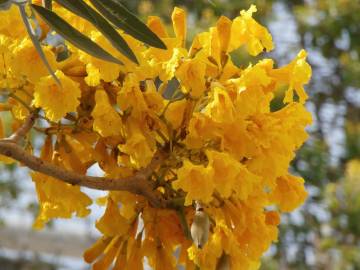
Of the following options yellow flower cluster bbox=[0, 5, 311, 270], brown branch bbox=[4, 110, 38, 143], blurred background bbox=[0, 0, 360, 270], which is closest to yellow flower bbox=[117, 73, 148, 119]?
yellow flower cluster bbox=[0, 5, 311, 270]

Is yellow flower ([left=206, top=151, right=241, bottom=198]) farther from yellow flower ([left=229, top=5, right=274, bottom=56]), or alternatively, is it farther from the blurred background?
the blurred background

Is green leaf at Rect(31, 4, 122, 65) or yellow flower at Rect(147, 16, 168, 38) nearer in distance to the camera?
green leaf at Rect(31, 4, 122, 65)

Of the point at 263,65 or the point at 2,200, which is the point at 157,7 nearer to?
the point at 2,200

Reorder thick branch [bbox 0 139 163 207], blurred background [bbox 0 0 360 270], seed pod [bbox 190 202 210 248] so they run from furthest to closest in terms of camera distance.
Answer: blurred background [bbox 0 0 360 270], seed pod [bbox 190 202 210 248], thick branch [bbox 0 139 163 207]

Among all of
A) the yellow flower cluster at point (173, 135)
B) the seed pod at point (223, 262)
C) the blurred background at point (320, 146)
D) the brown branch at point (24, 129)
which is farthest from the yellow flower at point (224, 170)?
the blurred background at point (320, 146)

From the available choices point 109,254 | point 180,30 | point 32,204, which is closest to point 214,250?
point 109,254

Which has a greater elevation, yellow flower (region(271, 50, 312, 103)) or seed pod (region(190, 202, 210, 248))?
yellow flower (region(271, 50, 312, 103))

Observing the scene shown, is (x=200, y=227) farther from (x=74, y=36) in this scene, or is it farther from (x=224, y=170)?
(x=74, y=36)
